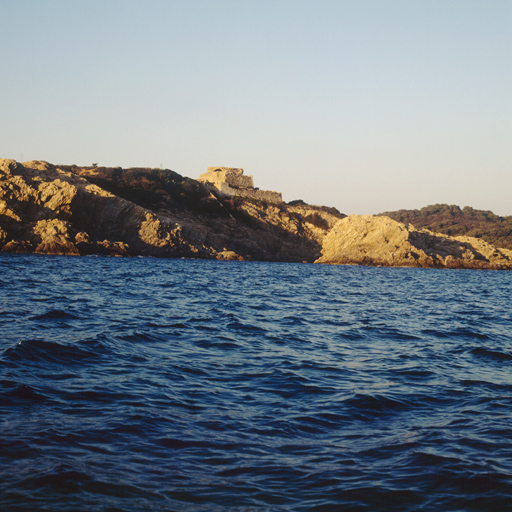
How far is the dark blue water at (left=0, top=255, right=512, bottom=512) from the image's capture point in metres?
5.47

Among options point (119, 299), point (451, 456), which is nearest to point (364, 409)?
point (451, 456)

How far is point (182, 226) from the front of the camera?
83562 mm

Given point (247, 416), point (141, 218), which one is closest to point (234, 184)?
point (141, 218)

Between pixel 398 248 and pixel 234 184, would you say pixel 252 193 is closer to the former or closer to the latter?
pixel 234 184

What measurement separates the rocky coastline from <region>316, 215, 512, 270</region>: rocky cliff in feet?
0.59

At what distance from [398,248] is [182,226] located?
37414 mm

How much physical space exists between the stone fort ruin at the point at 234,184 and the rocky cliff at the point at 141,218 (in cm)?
639

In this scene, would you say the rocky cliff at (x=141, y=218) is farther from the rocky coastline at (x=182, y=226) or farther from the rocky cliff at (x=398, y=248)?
the rocky cliff at (x=398, y=248)

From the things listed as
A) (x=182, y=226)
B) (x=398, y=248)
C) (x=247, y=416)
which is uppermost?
(x=182, y=226)

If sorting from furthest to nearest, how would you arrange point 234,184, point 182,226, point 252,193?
point 234,184 < point 252,193 < point 182,226

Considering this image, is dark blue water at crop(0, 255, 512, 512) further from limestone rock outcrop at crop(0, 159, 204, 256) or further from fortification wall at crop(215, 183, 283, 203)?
fortification wall at crop(215, 183, 283, 203)

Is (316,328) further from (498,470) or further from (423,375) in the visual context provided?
(498,470)

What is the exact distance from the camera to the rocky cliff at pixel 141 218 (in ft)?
215

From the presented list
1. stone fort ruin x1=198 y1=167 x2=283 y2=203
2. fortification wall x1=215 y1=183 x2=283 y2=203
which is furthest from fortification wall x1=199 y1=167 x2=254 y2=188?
fortification wall x1=215 y1=183 x2=283 y2=203
